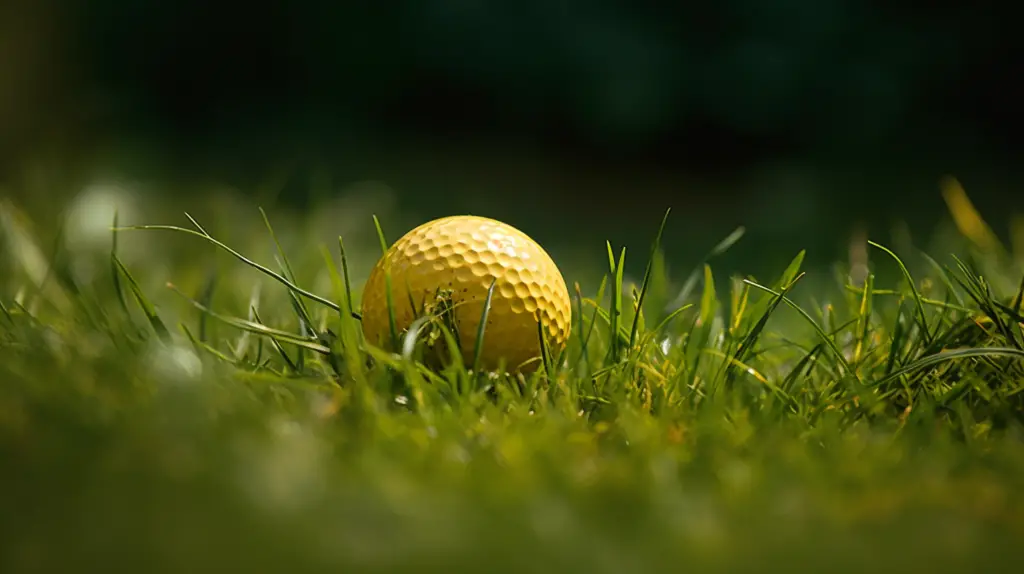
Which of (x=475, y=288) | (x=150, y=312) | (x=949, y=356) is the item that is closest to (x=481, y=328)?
(x=475, y=288)

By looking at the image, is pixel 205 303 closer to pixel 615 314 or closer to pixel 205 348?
pixel 205 348

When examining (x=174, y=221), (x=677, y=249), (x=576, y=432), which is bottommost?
(x=677, y=249)

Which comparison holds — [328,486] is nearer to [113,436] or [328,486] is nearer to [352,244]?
Result: [113,436]

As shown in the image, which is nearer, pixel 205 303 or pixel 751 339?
pixel 751 339

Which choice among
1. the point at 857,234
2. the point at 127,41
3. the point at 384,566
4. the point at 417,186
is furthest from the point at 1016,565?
the point at 127,41

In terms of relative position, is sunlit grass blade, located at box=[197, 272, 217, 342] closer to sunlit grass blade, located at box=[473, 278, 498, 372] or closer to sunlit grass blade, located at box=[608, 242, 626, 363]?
sunlit grass blade, located at box=[473, 278, 498, 372]

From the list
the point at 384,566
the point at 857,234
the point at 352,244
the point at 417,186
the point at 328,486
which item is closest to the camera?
the point at 384,566
